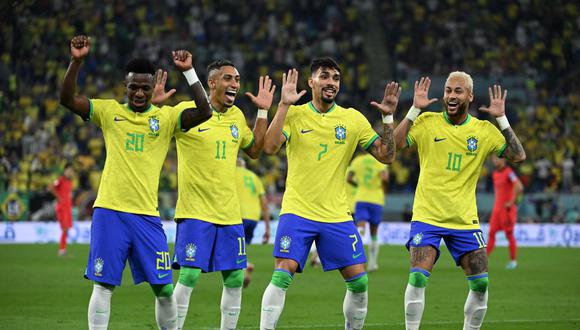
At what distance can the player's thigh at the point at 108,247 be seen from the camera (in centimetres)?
867

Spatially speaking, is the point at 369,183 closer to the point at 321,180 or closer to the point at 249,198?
the point at 249,198

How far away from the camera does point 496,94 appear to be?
34.6 feet

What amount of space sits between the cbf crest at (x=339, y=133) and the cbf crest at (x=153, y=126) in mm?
1802

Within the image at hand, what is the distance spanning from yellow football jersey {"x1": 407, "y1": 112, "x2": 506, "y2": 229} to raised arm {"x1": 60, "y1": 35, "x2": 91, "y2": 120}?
3463mm

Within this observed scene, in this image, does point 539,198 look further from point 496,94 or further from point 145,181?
point 145,181

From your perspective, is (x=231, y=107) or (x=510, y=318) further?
(x=510, y=318)

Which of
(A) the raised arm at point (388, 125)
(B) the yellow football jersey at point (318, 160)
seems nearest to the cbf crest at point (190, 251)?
(B) the yellow football jersey at point (318, 160)

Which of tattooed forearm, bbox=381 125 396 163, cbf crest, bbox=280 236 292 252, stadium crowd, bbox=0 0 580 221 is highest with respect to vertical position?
stadium crowd, bbox=0 0 580 221

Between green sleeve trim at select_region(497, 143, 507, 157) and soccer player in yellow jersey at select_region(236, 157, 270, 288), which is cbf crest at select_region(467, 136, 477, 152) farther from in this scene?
soccer player in yellow jersey at select_region(236, 157, 270, 288)

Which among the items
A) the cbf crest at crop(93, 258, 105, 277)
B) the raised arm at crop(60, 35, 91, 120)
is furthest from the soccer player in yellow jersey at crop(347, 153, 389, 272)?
the raised arm at crop(60, 35, 91, 120)

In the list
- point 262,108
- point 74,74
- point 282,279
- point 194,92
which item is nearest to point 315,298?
point 282,279

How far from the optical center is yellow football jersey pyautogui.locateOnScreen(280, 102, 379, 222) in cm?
966

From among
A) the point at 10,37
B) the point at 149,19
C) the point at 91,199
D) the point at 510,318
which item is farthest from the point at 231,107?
the point at 149,19

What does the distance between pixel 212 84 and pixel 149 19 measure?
3018cm
